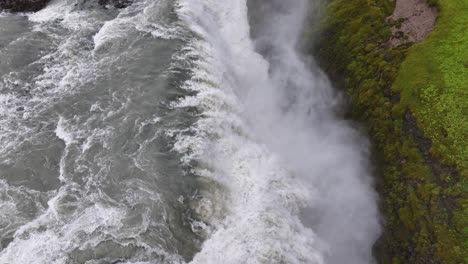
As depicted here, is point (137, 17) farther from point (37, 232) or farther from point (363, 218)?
point (363, 218)

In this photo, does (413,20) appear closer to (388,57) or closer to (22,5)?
(388,57)

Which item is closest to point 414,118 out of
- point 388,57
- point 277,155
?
point 388,57

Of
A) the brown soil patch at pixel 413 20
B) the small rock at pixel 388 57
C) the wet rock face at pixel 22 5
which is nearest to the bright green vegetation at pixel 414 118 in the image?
the small rock at pixel 388 57

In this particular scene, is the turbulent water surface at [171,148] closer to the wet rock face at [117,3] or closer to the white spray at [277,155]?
the white spray at [277,155]

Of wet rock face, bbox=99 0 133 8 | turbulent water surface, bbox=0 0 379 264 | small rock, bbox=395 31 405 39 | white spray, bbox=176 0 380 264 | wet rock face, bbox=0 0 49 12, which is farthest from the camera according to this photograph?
wet rock face, bbox=99 0 133 8

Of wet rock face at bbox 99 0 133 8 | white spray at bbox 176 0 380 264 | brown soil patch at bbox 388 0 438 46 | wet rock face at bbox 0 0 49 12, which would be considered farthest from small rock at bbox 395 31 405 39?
wet rock face at bbox 0 0 49 12

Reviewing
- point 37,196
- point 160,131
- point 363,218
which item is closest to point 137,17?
point 160,131

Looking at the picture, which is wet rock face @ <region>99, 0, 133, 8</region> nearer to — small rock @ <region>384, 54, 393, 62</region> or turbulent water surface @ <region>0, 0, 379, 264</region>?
turbulent water surface @ <region>0, 0, 379, 264</region>
